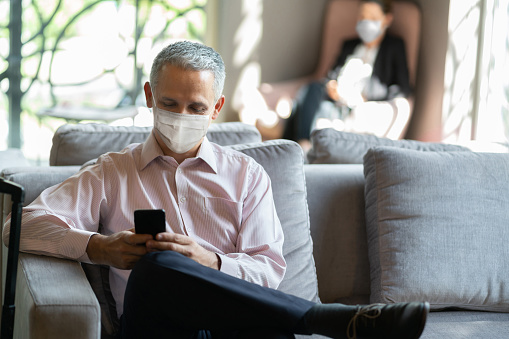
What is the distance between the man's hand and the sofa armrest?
17 centimetres

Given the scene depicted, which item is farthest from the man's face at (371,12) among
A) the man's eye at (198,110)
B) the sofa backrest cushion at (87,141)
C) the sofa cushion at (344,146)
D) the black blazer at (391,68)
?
the man's eye at (198,110)

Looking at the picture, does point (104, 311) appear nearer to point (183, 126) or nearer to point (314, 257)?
point (183, 126)

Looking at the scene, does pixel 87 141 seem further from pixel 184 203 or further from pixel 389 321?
pixel 389 321

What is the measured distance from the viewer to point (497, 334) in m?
1.70

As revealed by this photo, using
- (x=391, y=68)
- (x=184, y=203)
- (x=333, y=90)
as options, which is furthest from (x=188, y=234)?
(x=391, y=68)

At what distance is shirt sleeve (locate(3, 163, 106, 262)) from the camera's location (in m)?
1.49

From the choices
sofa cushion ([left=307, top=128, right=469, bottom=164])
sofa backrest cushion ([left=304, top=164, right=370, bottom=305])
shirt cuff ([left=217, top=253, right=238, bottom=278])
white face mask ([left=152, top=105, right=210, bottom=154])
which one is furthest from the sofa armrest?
sofa cushion ([left=307, top=128, right=469, bottom=164])

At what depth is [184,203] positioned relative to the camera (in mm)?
1675

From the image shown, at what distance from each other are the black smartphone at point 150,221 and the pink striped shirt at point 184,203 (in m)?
0.17

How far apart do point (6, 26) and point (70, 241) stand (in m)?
3.80

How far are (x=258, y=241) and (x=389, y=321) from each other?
433mm

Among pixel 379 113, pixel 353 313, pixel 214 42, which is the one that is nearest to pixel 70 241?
pixel 353 313

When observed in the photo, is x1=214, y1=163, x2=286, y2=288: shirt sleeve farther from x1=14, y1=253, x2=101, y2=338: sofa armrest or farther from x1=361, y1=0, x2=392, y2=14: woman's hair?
x1=361, y1=0, x2=392, y2=14: woman's hair

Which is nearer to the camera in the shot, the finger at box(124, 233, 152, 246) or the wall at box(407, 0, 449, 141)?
the finger at box(124, 233, 152, 246)
